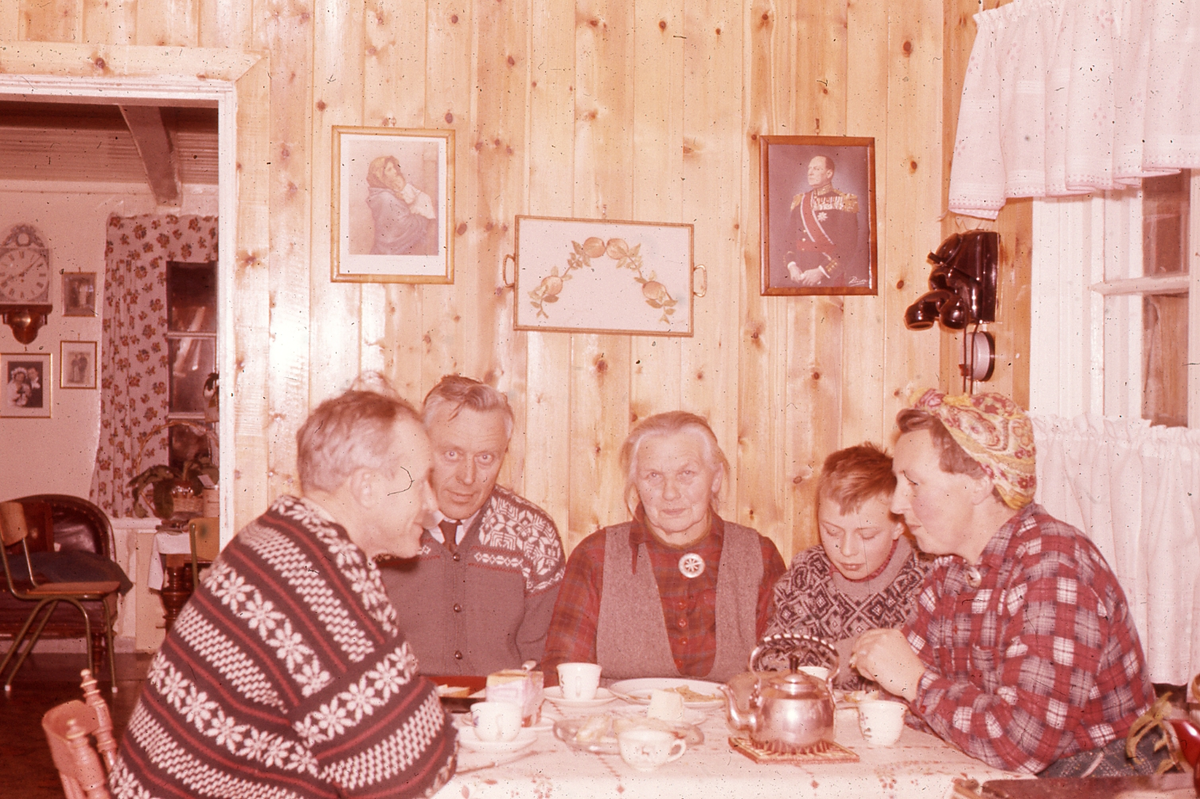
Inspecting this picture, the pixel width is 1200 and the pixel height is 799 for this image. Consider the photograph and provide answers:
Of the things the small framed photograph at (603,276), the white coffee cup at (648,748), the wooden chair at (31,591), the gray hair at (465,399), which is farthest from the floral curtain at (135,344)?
the white coffee cup at (648,748)

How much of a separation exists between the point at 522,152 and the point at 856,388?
4.05 feet

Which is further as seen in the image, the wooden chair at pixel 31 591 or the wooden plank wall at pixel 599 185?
the wooden chair at pixel 31 591

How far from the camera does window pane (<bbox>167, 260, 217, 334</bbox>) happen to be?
25.4 ft

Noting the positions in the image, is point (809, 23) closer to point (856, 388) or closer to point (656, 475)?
point (856, 388)

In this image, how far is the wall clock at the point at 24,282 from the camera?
7.54m

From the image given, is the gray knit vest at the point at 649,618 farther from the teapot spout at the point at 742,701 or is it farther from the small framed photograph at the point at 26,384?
the small framed photograph at the point at 26,384

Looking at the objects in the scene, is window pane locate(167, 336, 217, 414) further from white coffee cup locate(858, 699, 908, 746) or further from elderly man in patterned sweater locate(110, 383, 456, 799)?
white coffee cup locate(858, 699, 908, 746)

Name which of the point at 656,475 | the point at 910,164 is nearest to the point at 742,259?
the point at 910,164

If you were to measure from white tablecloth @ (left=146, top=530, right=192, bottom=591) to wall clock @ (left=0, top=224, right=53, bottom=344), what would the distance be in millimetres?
1875

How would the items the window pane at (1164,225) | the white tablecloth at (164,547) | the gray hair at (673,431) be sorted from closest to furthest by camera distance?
the window pane at (1164,225) → the gray hair at (673,431) → the white tablecloth at (164,547)

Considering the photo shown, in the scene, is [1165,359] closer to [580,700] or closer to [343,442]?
[580,700]

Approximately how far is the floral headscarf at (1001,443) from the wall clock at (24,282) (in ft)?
22.8

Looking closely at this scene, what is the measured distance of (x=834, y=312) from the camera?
3557 millimetres

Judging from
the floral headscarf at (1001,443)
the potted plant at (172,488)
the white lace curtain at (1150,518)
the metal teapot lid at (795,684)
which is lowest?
the potted plant at (172,488)
